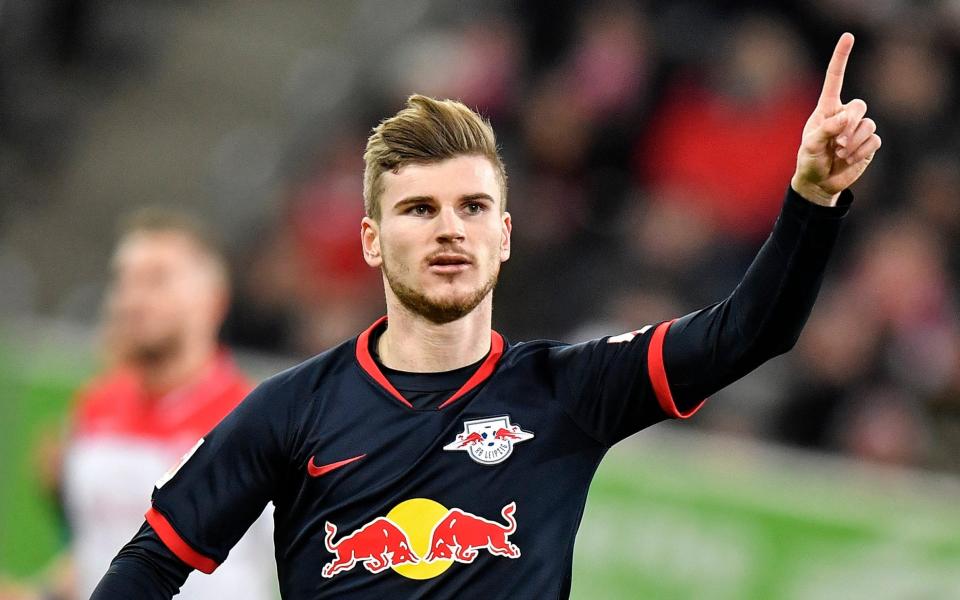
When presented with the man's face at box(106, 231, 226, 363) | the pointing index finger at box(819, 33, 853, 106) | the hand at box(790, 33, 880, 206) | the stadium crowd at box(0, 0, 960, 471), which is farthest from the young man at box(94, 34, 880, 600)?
the stadium crowd at box(0, 0, 960, 471)

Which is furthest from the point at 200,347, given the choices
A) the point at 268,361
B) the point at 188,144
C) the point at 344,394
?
the point at 188,144

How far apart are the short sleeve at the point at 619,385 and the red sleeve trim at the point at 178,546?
93cm

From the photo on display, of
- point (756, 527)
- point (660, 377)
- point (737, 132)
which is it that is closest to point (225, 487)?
point (660, 377)

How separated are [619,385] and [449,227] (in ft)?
1.72

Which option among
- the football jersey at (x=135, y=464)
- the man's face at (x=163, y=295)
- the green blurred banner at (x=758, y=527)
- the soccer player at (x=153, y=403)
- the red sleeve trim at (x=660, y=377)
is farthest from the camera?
the green blurred banner at (x=758, y=527)

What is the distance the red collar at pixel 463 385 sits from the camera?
391 centimetres

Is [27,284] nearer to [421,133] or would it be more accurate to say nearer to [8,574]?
[8,574]

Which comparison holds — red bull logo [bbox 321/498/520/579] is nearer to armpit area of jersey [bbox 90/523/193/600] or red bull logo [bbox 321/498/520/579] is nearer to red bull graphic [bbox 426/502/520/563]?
red bull graphic [bbox 426/502/520/563]

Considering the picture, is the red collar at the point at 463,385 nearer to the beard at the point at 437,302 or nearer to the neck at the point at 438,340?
the neck at the point at 438,340

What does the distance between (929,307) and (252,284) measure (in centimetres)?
433

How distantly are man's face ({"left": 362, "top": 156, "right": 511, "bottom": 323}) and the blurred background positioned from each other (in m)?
4.00

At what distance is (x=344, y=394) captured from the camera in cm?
394

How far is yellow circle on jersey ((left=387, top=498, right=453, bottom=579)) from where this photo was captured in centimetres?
373

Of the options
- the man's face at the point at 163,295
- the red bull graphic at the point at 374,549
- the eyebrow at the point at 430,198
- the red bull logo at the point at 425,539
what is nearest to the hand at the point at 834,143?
the eyebrow at the point at 430,198
